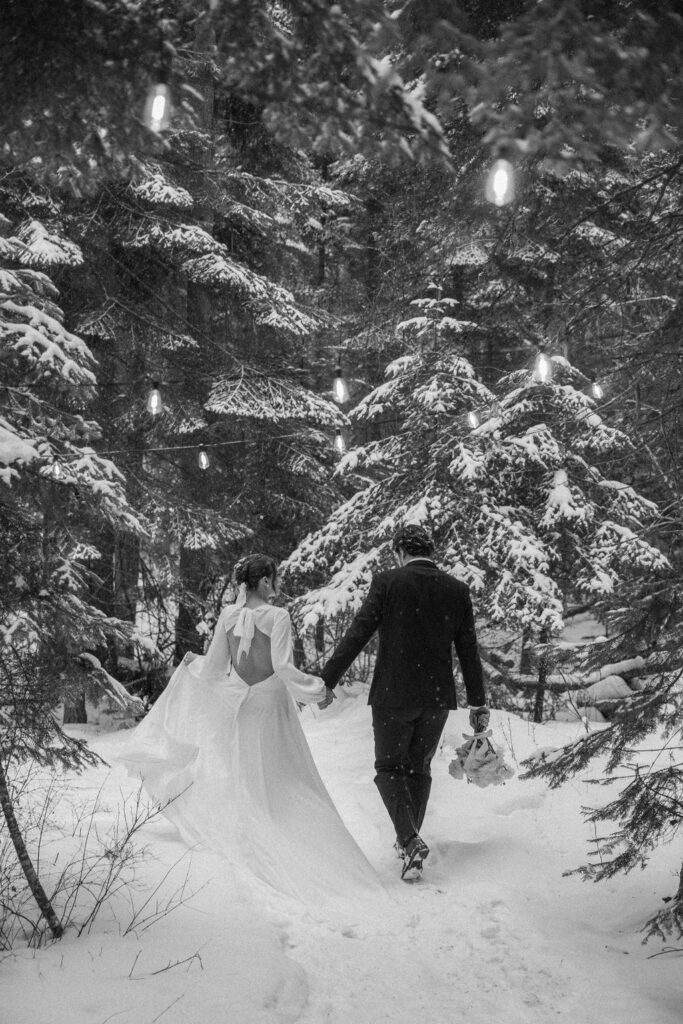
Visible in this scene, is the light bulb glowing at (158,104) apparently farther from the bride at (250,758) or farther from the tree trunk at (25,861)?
the bride at (250,758)

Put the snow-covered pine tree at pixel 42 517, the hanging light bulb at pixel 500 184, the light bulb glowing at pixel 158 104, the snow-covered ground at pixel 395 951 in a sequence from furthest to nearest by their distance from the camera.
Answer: the snow-covered pine tree at pixel 42 517
the snow-covered ground at pixel 395 951
the hanging light bulb at pixel 500 184
the light bulb glowing at pixel 158 104

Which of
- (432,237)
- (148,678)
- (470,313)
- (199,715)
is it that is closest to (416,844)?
(199,715)

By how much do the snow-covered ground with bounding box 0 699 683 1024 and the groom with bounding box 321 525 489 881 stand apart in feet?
2.06

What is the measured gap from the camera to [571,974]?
358 centimetres

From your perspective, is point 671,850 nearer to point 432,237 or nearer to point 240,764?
point 240,764

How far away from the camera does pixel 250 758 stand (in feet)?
18.5

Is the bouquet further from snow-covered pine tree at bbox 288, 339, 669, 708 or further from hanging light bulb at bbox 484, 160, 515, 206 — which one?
hanging light bulb at bbox 484, 160, 515, 206

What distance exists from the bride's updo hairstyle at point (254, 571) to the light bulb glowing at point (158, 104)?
4172mm

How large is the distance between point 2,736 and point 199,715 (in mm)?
2383

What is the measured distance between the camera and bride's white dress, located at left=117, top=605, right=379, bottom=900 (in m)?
5.01

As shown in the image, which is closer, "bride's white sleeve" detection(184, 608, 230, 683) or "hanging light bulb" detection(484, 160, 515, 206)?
"hanging light bulb" detection(484, 160, 515, 206)

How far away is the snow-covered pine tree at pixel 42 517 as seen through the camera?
4.02 m

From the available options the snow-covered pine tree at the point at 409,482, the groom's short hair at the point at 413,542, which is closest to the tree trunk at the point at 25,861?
the groom's short hair at the point at 413,542

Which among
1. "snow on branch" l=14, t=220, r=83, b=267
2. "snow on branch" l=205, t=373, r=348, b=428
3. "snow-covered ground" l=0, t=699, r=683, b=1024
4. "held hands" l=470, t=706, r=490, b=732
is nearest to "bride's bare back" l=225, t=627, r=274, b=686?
"snow-covered ground" l=0, t=699, r=683, b=1024
